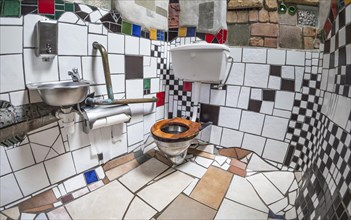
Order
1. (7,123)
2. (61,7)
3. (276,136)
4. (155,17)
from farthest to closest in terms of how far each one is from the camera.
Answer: (155,17) → (276,136) → (61,7) → (7,123)

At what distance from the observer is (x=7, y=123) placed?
0.77 metres

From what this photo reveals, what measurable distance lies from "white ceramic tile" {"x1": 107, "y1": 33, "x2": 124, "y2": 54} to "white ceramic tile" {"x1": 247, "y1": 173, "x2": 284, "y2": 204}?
1.30 metres

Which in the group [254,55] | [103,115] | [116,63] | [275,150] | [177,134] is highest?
[254,55]

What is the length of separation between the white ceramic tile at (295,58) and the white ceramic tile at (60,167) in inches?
61.9

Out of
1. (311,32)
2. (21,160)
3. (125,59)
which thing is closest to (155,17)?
(125,59)

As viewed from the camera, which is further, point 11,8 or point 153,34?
point 153,34

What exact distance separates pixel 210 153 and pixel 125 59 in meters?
1.04

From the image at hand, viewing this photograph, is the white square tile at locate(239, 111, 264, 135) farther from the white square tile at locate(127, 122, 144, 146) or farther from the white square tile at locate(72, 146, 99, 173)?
the white square tile at locate(72, 146, 99, 173)

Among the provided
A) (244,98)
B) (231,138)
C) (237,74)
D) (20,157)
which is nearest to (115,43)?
(20,157)

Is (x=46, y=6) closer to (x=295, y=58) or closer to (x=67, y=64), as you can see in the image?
(x=67, y=64)

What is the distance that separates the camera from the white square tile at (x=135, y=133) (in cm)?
139

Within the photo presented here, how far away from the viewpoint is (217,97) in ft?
4.85

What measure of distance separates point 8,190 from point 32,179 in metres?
0.09

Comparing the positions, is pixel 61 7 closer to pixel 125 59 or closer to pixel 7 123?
pixel 125 59
